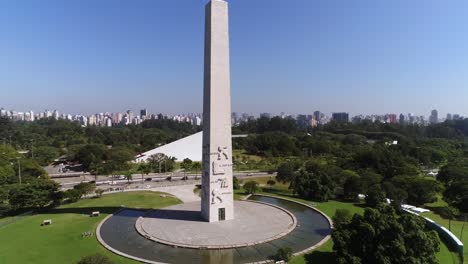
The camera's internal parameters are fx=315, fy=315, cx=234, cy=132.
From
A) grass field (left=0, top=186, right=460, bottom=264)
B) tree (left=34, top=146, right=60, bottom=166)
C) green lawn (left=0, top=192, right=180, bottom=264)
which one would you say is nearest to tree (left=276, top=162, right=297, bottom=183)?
grass field (left=0, top=186, right=460, bottom=264)

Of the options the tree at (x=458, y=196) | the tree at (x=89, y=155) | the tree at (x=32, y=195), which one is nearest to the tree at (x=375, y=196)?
the tree at (x=458, y=196)

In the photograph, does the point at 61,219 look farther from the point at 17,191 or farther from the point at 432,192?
the point at 432,192

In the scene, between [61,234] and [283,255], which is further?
[61,234]

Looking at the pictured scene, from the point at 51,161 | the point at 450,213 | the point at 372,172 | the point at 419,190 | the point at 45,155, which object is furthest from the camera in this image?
the point at 51,161

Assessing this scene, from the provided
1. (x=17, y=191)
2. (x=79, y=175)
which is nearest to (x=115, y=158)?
(x=79, y=175)

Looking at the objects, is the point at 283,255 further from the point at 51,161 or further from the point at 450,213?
the point at 51,161

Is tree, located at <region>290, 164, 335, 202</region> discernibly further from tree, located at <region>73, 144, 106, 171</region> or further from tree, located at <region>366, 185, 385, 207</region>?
tree, located at <region>73, 144, 106, 171</region>

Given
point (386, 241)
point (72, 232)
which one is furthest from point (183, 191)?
point (386, 241)
